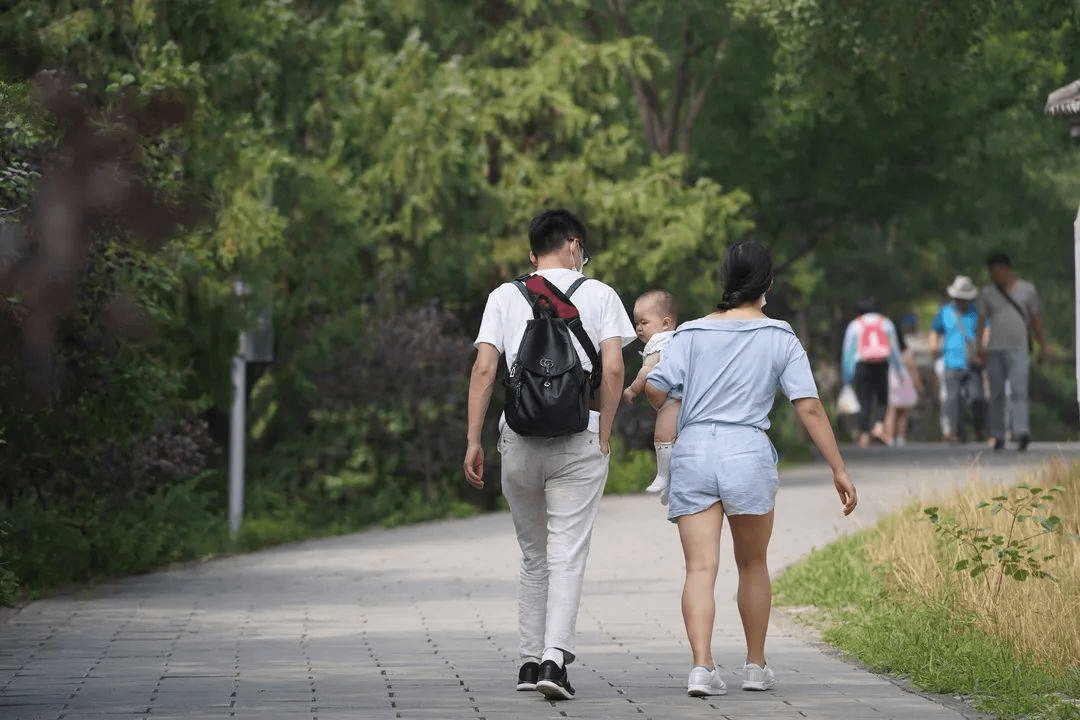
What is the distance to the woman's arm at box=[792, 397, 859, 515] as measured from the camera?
326 inches

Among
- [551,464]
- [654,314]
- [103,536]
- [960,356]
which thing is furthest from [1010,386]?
[551,464]

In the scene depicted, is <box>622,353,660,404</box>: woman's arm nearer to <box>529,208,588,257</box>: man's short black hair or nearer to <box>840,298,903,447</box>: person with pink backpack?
<box>529,208,588,257</box>: man's short black hair

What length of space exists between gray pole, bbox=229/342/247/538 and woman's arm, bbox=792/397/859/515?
896 cm

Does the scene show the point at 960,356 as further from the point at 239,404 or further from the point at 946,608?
the point at 946,608

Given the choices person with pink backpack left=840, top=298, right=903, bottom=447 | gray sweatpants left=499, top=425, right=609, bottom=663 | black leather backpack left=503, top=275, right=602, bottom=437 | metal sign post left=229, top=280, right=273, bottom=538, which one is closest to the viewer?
black leather backpack left=503, top=275, right=602, bottom=437

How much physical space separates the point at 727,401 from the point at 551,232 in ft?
3.28

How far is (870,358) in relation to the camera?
87.1 feet

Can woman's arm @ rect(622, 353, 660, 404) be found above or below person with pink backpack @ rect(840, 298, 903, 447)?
below

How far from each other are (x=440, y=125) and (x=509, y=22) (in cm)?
161

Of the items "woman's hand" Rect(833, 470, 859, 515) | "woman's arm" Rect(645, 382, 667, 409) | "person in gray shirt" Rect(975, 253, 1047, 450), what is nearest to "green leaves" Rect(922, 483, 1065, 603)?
"woman's hand" Rect(833, 470, 859, 515)

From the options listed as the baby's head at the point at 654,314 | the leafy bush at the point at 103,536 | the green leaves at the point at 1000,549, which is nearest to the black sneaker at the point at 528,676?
the baby's head at the point at 654,314

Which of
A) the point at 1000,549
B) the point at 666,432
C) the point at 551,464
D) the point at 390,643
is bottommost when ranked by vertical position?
the point at 390,643

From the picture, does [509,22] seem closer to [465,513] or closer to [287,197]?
[287,197]

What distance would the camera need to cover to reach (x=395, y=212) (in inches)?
821
